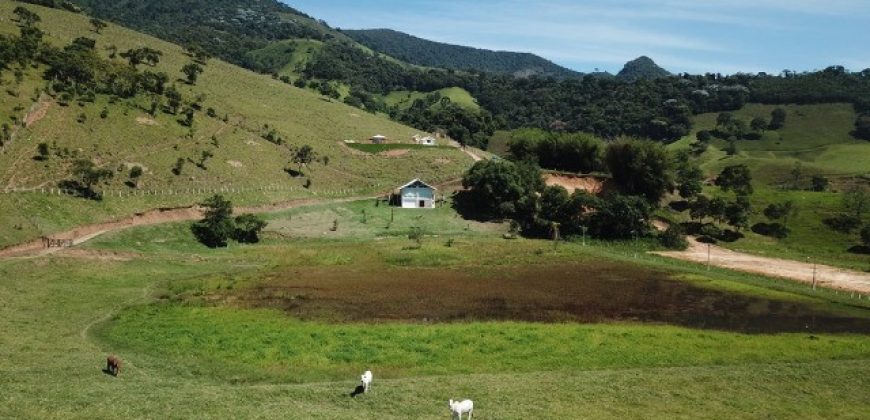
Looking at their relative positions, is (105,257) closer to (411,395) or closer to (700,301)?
(411,395)

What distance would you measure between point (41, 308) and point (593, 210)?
217 ft

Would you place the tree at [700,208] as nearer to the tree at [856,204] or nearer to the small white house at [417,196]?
the tree at [856,204]

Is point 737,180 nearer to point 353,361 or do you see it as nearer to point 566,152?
point 566,152

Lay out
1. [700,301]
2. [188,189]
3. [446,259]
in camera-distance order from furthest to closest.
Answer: [188,189], [446,259], [700,301]

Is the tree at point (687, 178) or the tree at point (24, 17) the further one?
the tree at point (24, 17)

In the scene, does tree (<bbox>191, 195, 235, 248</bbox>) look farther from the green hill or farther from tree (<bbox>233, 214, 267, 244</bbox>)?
the green hill

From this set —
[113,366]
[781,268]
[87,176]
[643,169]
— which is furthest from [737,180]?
[113,366]

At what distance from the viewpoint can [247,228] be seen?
74.8 m

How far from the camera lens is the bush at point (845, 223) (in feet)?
297

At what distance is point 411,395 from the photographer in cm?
2891

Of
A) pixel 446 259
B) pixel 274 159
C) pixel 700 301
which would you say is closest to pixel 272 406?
pixel 700 301

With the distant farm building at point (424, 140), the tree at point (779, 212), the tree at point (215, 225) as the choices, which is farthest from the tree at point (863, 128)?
the tree at point (215, 225)

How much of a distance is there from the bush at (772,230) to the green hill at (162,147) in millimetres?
45272

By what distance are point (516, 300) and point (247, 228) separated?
3593 centimetres
